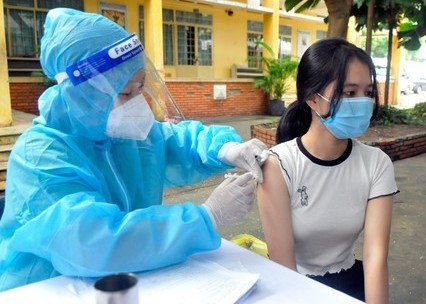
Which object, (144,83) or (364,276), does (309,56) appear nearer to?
(144,83)

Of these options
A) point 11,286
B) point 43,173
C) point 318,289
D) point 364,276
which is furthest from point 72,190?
point 364,276

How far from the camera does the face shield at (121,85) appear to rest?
116cm

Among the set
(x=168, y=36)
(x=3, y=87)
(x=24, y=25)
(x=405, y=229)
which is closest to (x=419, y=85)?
(x=168, y=36)

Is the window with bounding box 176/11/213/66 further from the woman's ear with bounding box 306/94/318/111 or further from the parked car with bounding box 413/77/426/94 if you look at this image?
the parked car with bounding box 413/77/426/94

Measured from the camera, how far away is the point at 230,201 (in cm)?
117

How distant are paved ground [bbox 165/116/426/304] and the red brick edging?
26 centimetres

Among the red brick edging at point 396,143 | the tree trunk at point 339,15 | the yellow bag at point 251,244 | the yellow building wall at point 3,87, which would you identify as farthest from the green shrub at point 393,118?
the yellow bag at point 251,244

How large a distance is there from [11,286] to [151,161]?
1.94 ft

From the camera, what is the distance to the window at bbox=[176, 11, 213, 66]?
1094 centimetres

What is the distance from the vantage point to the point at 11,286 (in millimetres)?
1188

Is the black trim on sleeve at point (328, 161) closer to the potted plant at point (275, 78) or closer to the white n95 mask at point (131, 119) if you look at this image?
the white n95 mask at point (131, 119)

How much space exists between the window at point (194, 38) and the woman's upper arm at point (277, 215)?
9.89 m

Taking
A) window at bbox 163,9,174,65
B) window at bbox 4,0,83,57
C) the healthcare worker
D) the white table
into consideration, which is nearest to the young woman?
the healthcare worker

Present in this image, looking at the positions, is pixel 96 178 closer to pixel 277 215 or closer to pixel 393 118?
pixel 277 215
